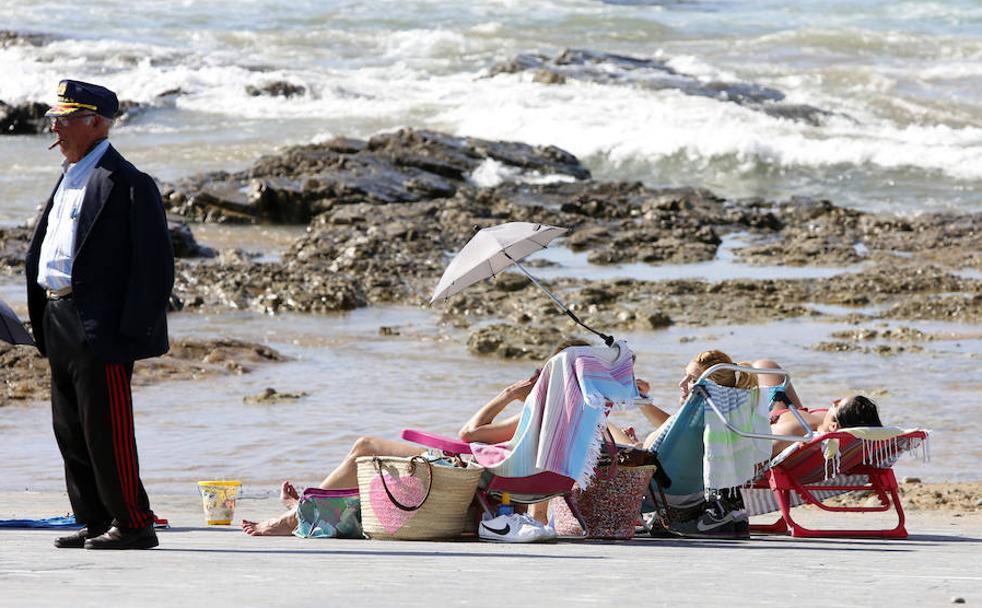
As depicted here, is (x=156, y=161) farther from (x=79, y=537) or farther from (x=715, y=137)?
(x=79, y=537)

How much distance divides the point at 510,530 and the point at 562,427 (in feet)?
1.42

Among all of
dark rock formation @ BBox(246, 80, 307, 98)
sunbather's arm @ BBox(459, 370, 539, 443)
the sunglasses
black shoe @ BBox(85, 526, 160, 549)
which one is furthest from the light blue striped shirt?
dark rock formation @ BBox(246, 80, 307, 98)

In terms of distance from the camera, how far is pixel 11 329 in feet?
22.5

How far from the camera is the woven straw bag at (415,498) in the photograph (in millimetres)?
6051

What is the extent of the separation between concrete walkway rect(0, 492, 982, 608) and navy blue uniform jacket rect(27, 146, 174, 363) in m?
0.67

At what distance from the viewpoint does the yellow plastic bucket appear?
Answer: 6.82m

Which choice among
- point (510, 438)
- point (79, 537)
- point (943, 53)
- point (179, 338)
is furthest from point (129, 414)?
point (943, 53)

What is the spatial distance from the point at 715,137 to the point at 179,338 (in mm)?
14644

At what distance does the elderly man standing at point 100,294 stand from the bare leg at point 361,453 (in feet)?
3.63

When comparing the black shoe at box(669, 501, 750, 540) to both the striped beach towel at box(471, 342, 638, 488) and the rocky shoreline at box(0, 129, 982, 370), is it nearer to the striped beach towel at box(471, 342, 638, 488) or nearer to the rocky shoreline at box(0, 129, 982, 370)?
the striped beach towel at box(471, 342, 638, 488)

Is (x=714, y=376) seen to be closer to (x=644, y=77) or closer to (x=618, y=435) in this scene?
(x=618, y=435)

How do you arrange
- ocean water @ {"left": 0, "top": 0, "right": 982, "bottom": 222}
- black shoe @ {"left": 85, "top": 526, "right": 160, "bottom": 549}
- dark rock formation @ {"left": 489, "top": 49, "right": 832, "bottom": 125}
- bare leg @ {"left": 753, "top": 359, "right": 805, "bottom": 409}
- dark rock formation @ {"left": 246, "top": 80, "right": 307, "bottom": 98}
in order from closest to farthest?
black shoe @ {"left": 85, "top": 526, "right": 160, "bottom": 549} < bare leg @ {"left": 753, "top": 359, "right": 805, "bottom": 409} < ocean water @ {"left": 0, "top": 0, "right": 982, "bottom": 222} < dark rock formation @ {"left": 489, "top": 49, "right": 832, "bottom": 125} < dark rock formation @ {"left": 246, "top": 80, "right": 307, "bottom": 98}

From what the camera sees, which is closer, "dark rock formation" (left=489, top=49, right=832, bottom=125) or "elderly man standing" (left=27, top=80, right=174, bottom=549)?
"elderly man standing" (left=27, top=80, right=174, bottom=549)

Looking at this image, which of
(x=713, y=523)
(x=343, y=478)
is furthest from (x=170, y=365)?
(x=713, y=523)
